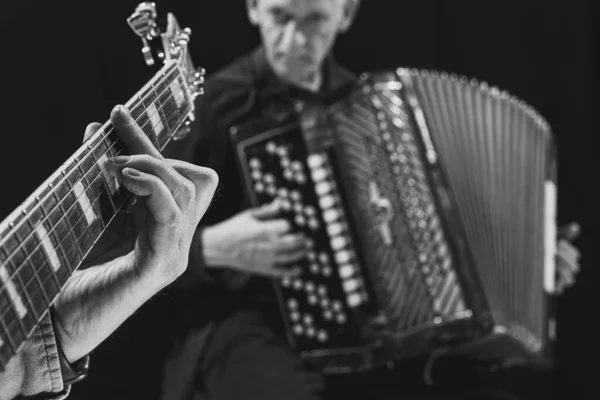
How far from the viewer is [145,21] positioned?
24.8 inches

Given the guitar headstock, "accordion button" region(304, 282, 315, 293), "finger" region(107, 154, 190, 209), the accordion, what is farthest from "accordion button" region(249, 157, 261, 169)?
"finger" region(107, 154, 190, 209)

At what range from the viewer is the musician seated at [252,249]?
4.08 ft

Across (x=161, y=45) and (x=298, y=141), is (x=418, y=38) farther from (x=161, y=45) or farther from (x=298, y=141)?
(x=161, y=45)

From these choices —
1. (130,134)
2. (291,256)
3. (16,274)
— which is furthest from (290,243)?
(16,274)

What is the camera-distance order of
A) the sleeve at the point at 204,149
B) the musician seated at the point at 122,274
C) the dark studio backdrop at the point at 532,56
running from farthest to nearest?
the dark studio backdrop at the point at 532,56
the sleeve at the point at 204,149
the musician seated at the point at 122,274

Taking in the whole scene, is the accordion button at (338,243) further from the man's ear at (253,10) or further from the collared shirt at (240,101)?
the man's ear at (253,10)

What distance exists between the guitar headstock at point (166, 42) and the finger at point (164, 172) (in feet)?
0.25

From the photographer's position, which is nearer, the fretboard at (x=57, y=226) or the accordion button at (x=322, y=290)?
the fretboard at (x=57, y=226)

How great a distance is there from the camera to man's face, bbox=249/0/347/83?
1359 mm

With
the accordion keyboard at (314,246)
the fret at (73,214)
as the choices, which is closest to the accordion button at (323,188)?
the accordion keyboard at (314,246)

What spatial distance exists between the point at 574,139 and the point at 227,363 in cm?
118

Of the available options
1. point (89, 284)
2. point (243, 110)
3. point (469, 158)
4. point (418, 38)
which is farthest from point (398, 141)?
point (89, 284)

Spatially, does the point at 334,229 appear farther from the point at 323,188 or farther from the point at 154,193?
the point at 154,193

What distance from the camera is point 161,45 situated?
2.12ft
